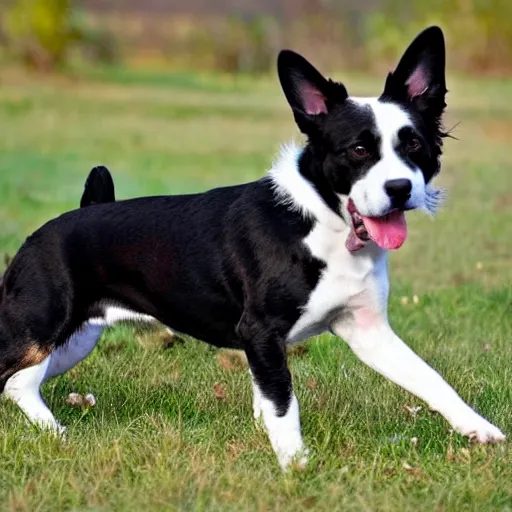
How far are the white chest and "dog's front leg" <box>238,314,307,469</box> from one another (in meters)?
0.10

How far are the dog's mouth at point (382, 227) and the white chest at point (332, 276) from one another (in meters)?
0.09

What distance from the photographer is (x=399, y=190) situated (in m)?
4.09

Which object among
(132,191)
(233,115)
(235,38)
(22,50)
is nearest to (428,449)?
(132,191)

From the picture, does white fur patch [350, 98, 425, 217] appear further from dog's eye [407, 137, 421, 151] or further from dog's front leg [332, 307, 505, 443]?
dog's front leg [332, 307, 505, 443]

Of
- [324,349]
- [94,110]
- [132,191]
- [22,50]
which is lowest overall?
[22,50]

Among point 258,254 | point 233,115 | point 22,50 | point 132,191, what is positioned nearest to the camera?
point 258,254

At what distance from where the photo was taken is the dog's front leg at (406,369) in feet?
14.8

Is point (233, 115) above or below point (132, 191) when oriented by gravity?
below

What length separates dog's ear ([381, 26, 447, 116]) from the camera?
4527 mm

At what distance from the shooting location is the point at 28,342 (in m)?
4.86

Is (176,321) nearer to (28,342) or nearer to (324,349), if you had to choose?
(28,342)

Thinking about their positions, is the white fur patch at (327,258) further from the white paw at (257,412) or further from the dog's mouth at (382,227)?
the white paw at (257,412)

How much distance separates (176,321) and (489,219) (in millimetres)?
7873

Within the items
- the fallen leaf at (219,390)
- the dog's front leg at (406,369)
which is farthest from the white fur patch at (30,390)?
the dog's front leg at (406,369)
